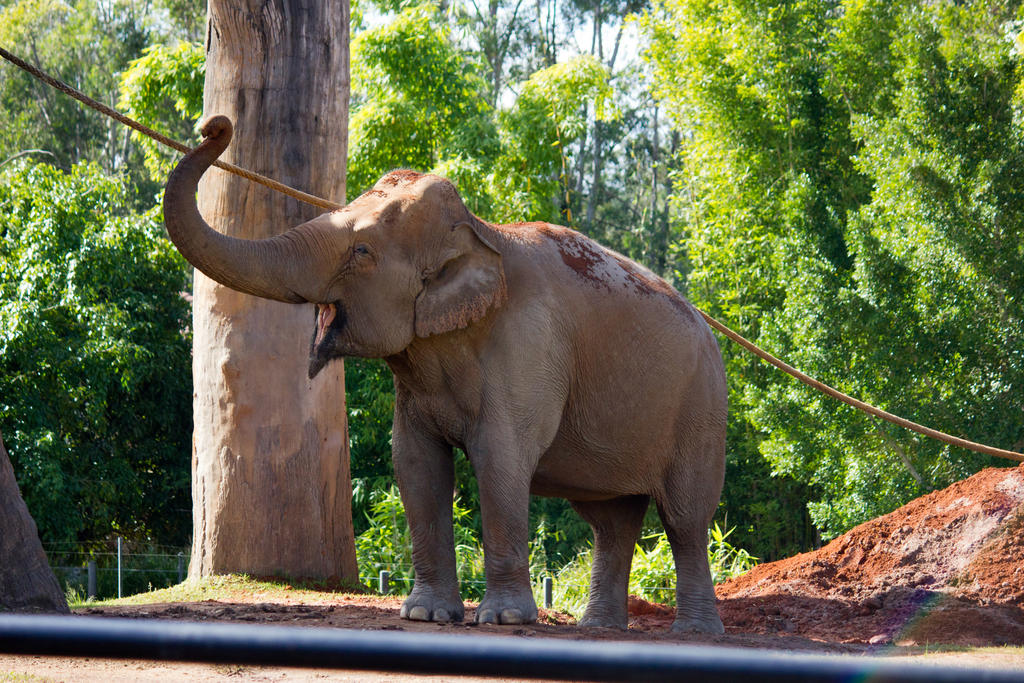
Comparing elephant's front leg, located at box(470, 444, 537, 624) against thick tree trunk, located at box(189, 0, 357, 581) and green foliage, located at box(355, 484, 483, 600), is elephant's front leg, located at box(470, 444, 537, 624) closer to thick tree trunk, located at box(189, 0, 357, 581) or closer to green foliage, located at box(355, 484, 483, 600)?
thick tree trunk, located at box(189, 0, 357, 581)

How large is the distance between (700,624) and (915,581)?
8.95 feet

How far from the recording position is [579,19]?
3806 cm

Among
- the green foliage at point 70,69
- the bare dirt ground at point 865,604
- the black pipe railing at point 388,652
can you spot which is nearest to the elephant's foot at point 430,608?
the bare dirt ground at point 865,604

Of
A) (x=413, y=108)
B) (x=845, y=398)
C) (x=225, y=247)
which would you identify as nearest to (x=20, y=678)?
(x=225, y=247)

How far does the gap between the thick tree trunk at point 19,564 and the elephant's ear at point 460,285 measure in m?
1.82

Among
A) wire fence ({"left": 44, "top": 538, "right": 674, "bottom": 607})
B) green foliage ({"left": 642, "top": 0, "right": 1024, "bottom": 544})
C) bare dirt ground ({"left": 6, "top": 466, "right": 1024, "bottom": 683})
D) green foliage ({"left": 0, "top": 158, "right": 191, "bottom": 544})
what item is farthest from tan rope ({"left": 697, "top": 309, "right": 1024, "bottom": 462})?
green foliage ({"left": 0, "top": 158, "right": 191, "bottom": 544})

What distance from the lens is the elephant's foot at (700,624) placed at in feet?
20.8

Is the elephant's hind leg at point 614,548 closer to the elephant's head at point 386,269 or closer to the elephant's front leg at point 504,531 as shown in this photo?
the elephant's front leg at point 504,531

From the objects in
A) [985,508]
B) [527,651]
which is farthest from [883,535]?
[527,651]

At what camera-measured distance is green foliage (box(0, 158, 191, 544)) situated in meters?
15.3

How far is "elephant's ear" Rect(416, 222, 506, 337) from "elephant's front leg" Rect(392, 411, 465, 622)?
0.65 m

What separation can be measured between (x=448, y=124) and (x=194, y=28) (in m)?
17.3

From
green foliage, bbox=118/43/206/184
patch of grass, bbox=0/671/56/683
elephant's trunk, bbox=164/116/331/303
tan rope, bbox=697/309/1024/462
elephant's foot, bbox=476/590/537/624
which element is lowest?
A: patch of grass, bbox=0/671/56/683

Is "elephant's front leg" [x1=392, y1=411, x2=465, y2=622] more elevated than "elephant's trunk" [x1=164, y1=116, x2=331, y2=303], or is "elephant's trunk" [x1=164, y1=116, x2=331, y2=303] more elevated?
"elephant's trunk" [x1=164, y1=116, x2=331, y2=303]
